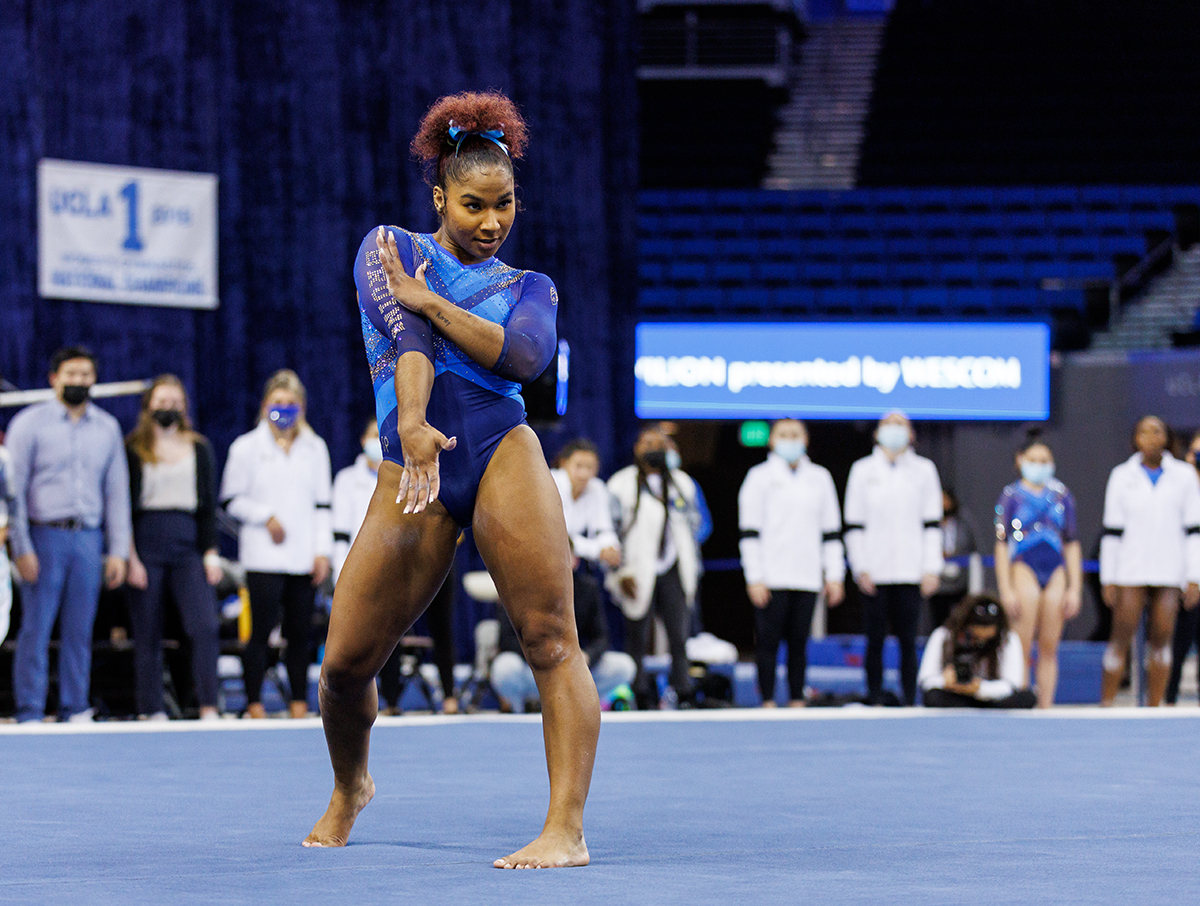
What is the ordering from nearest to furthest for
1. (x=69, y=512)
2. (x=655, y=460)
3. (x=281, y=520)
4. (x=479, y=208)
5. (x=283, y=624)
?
(x=479, y=208)
(x=69, y=512)
(x=281, y=520)
(x=283, y=624)
(x=655, y=460)

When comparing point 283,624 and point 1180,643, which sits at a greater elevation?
point 283,624

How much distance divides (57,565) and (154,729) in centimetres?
146

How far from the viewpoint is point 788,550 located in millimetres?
7570

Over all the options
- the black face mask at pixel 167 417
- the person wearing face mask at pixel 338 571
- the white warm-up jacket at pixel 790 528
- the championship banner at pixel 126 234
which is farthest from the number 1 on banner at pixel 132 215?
the white warm-up jacket at pixel 790 528

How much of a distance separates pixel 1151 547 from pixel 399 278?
19.7ft

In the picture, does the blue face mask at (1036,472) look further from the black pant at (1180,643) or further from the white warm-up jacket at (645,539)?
the white warm-up jacket at (645,539)

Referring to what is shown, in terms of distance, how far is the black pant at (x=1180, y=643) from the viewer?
8250mm

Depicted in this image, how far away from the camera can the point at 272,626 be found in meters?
6.92

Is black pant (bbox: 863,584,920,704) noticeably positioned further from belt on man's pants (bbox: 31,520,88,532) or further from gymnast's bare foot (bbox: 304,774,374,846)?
gymnast's bare foot (bbox: 304,774,374,846)

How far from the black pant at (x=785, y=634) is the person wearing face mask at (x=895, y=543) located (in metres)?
0.31

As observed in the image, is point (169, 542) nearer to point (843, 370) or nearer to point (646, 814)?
point (646, 814)

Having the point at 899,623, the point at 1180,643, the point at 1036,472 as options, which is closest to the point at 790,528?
the point at 899,623

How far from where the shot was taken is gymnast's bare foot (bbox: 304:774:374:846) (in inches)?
114

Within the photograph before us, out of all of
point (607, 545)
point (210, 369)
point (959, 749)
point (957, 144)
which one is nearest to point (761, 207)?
point (957, 144)
